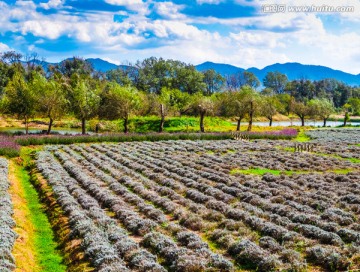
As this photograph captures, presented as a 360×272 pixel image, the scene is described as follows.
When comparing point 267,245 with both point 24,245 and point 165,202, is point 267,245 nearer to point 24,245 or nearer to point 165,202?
point 165,202

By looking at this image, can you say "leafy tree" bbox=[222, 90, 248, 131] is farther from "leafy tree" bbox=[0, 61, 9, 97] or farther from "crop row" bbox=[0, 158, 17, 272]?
"leafy tree" bbox=[0, 61, 9, 97]

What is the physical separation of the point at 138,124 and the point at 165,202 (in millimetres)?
65667

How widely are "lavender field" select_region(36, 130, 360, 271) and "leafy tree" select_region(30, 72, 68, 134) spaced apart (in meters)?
24.3

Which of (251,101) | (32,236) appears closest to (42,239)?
(32,236)

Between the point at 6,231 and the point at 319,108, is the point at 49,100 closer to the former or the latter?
the point at 6,231

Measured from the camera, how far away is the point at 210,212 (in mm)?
19516

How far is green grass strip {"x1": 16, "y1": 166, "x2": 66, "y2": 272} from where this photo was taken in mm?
15211

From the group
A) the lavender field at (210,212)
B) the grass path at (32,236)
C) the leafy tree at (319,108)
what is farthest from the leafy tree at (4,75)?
the grass path at (32,236)

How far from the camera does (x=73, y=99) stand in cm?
6347

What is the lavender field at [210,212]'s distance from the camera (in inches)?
552

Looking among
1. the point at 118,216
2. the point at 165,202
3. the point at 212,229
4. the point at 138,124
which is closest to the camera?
the point at 212,229

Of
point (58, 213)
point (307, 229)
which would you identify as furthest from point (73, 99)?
point (307, 229)

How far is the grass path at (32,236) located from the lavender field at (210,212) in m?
1.21

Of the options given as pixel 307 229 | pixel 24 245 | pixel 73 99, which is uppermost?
pixel 73 99
